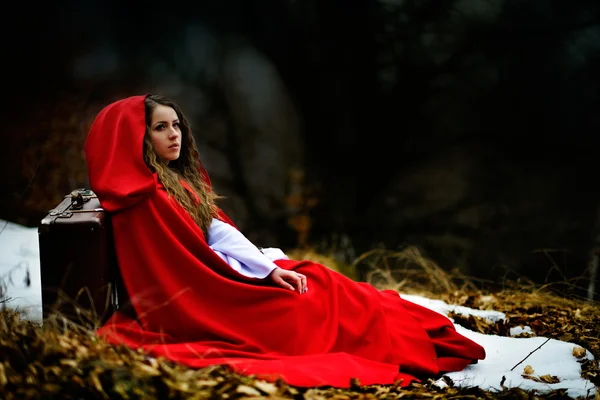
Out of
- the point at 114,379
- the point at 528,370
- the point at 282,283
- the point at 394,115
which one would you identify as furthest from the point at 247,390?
the point at 394,115

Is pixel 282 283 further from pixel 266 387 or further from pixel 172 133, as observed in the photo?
pixel 172 133

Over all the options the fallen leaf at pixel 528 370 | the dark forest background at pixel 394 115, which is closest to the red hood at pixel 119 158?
the fallen leaf at pixel 528 370

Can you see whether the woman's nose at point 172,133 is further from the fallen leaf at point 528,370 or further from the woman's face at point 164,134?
the fallen leaf at point 528,370

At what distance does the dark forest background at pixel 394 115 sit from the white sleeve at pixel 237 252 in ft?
12.1

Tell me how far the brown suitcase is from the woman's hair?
352mm

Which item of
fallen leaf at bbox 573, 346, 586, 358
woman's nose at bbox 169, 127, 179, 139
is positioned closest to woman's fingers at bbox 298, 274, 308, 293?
woman's nose at bbox 169, 127, 179, 139

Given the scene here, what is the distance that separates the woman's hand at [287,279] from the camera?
2619 mm

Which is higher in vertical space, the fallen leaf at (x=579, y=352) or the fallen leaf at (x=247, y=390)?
the fallen leaf at (x=247, y=390)

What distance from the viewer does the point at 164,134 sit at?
2.68 meters

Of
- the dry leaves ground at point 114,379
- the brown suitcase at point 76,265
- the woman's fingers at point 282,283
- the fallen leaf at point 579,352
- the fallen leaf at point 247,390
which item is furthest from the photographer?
the fallen leaf at point 579,352

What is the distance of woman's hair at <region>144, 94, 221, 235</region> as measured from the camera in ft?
8.68

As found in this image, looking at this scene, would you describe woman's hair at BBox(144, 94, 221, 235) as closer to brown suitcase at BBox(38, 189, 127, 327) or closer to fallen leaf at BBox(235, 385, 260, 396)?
brown suitcase at BBox(38, 189, 127, 327)

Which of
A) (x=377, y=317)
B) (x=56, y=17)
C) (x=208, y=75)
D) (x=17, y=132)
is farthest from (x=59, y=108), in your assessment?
(x=377, y=317)

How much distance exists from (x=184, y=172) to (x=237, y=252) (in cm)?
59
